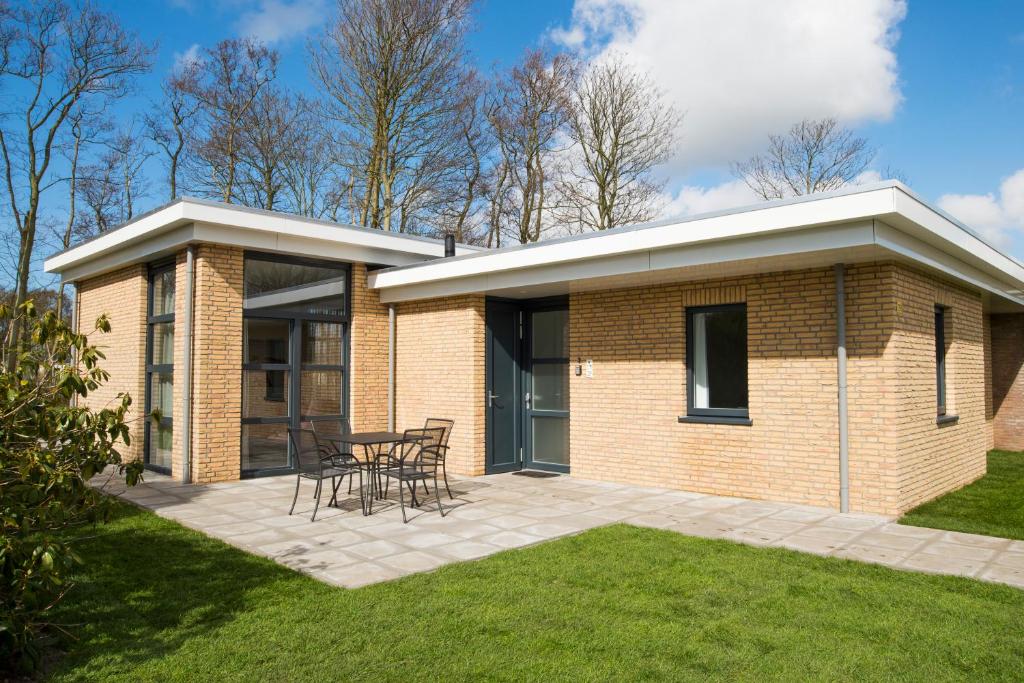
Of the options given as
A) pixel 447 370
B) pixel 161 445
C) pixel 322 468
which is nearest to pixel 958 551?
pixel 322 468

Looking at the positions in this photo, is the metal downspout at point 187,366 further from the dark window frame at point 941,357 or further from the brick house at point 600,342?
the dark window frame at point 941,357

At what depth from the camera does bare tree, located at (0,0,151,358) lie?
17312 mm

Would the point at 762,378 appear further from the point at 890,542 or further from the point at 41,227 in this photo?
the point at 41,227

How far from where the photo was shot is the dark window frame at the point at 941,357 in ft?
29.3

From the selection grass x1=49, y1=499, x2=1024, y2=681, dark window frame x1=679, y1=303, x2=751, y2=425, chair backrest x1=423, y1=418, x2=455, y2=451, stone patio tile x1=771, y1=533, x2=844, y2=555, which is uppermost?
dark window frame x1=679, y1=303, x2=751, y2=425

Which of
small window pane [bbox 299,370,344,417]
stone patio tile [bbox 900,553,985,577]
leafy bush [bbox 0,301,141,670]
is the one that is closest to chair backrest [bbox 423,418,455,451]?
small window pane [bbox 299,370,344,417]

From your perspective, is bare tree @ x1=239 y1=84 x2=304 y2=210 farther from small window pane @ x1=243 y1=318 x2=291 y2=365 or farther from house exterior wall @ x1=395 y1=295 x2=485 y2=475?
small window pane @ x1=243 y1=318 x2=291 y2=365

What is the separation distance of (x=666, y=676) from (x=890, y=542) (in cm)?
357

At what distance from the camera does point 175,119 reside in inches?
→ 801

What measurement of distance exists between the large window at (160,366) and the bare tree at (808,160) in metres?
18.3

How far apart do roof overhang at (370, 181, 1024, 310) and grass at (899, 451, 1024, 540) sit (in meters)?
2.58

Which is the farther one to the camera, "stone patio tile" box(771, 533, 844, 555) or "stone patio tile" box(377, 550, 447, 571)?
"stone patio tile" box(771, 533, 844, 555)

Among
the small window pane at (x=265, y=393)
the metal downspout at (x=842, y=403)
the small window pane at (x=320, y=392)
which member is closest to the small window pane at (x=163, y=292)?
the small window pane at (x=265, y=393)

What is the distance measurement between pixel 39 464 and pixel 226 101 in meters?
18.8
